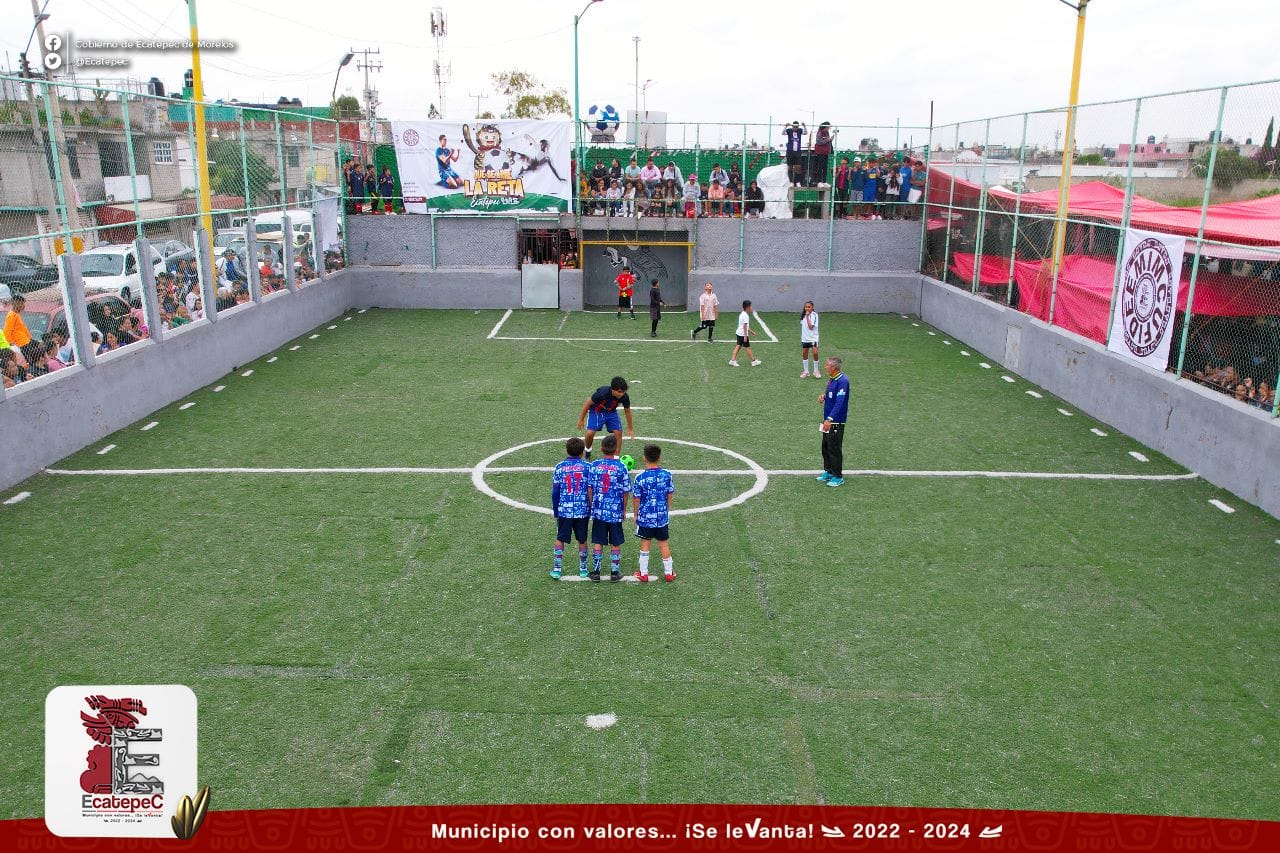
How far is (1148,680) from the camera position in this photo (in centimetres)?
753

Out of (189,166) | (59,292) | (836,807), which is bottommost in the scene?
(836,807)

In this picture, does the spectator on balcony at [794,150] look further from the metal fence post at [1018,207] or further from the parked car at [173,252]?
the parked car at [173,252]

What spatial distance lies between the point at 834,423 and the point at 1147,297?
599 cm

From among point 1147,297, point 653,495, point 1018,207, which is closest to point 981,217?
point 1018,207

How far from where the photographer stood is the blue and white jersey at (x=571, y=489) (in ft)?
29.6

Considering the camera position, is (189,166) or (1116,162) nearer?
(1116,162)

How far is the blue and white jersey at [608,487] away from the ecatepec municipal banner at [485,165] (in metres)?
20.4

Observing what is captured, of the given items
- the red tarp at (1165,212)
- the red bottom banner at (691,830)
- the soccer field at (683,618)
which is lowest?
A: the red bottom banner at (691,830)

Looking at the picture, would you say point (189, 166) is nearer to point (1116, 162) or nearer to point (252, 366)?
point (252, 366)

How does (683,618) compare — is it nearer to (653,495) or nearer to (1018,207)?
(653,495)

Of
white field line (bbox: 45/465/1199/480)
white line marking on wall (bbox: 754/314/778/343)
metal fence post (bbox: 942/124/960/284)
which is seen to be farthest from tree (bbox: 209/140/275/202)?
metal fence post (bbox: 942/124/960/284)

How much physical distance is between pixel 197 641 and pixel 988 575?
755cm

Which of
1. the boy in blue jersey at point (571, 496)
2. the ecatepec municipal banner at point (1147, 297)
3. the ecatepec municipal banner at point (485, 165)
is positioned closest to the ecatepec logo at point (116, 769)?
the boy in blue jersey at point (571, 496)

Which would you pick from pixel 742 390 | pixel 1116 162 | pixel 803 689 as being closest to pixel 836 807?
pixel 803 689
